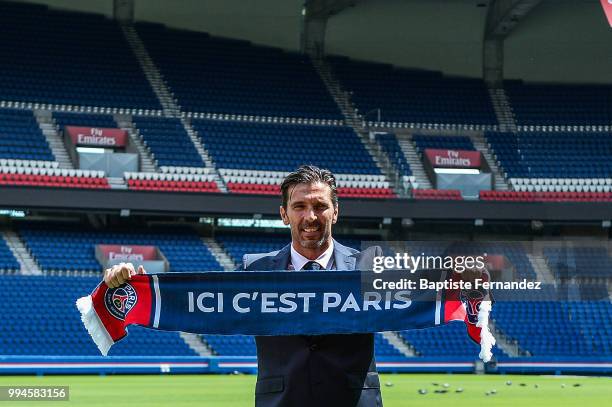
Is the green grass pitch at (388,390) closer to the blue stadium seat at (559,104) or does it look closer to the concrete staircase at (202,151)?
the concrete staircase at (202,151)

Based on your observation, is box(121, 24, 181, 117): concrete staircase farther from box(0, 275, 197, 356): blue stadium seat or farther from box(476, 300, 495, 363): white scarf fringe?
box(476, 300, 495, 363): white scarf fringe

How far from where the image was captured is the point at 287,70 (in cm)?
4597

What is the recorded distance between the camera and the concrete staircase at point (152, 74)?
142 ft

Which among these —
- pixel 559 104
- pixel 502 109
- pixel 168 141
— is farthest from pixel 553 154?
pixel 168 141

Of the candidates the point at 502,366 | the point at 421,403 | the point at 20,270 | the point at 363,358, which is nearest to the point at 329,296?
the point at 363,358

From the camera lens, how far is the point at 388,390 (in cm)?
2564

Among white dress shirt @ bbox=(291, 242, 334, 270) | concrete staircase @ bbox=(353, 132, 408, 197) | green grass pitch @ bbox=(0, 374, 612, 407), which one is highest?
concrete staircase @ bbox=(353, 132, 408, 197)

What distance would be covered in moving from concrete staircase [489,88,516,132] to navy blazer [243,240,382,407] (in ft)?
136

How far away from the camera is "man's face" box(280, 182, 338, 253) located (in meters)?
5.03

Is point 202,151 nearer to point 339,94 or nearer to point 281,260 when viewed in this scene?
point 339,94

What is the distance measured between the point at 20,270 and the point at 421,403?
1888cm

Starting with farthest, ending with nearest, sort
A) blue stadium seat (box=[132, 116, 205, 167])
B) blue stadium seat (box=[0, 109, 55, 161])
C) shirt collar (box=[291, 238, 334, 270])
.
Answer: blue stadium seat (box=[132, 116, 205, 167])
blue stadium seat (box=[0, 109, 55, 161])
shirt collar (box=[291, 238, 334, 270])

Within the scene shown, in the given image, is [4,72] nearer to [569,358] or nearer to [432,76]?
[432,76]

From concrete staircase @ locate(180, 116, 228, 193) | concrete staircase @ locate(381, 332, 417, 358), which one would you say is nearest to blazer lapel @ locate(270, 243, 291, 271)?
concrete staircase @ locate(381, 332, 417, 358)
